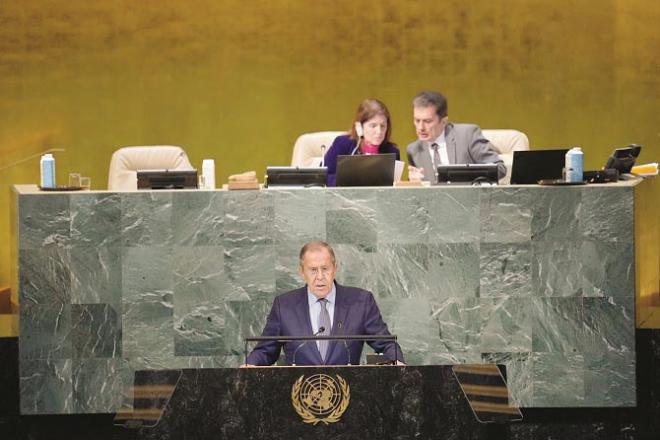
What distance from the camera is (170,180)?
5.54m

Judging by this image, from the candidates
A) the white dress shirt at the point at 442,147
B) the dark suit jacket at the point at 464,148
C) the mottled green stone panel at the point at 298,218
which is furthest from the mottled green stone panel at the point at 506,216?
the white dress shirt at the point at 442,147

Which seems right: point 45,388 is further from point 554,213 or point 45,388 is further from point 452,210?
point 554,213

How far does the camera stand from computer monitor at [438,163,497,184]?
18.1 ft

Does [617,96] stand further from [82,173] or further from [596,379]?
[82,173]

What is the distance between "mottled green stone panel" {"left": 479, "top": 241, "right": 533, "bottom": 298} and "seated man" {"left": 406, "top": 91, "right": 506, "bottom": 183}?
1.07 meters

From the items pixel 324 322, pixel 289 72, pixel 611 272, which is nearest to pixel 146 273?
pixel 324 322

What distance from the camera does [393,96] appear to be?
820 cm

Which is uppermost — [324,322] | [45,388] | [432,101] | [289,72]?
[289,72]

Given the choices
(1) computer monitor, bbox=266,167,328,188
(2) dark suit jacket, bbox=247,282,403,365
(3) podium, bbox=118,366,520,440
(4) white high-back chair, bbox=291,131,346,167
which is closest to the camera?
(3) podium, bbox=118,366,520,440

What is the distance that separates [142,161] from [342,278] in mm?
2074

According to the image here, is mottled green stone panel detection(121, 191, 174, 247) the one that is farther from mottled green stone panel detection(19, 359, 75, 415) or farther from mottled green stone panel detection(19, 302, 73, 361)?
mottled green stone panel detection(19, 359, 75, 415)

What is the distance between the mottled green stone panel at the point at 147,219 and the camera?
529 centimetres

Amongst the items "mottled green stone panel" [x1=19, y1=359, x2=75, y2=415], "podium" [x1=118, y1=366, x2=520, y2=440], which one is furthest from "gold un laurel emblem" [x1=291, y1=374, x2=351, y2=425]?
"mottled green stone panel" [x1=19, y1=359, x2=75, y2=415]

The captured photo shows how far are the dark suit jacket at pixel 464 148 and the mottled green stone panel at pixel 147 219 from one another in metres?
1.76
